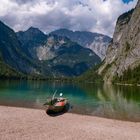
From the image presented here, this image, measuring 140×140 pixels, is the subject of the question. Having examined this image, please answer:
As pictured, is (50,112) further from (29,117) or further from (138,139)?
(138,139)

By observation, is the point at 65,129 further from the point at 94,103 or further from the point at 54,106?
the point at 94,103

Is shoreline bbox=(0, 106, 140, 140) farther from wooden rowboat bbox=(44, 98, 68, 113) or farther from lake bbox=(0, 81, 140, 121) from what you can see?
lake bbox=(0, 81, 140, 121)

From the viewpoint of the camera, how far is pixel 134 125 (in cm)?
4825

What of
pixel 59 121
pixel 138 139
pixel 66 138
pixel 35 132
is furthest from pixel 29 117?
pixel 138 139

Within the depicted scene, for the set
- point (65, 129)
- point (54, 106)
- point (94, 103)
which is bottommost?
point (65, 129)

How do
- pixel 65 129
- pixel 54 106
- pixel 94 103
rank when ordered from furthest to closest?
pixel 94 103, pixel 54 106, pixel 65 129

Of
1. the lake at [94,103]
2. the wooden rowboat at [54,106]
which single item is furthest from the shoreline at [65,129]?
the lake at [94,103]

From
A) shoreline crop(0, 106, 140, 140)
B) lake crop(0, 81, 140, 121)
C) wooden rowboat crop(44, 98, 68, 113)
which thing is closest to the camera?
shoreline crop(0, 106, 140, 140)

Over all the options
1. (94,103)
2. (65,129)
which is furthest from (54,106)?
(94,103)

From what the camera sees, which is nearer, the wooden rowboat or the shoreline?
the shoreline

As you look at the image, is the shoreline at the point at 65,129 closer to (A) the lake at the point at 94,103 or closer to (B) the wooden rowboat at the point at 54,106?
(B) the wooden rowboat at the point at 54,106

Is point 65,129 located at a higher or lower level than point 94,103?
lower

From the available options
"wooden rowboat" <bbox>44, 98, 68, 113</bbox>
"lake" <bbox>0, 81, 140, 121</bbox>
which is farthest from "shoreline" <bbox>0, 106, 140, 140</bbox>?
"lake" <bbox>0, 81, 140, 121</bbox>

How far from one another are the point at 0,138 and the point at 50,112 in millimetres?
24057
